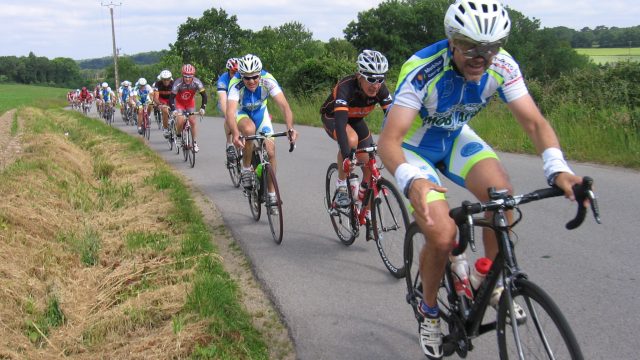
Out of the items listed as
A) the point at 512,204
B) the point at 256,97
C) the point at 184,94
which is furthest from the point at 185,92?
the point at 512,204

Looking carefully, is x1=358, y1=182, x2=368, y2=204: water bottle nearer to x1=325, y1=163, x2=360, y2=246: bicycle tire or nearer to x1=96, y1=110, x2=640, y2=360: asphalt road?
x1=325, y1=163, x2=360, y2=246: bicycle tire

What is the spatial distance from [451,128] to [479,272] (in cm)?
107

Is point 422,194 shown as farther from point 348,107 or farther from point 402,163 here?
point 348,107

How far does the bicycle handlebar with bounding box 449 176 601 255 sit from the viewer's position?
2.56m

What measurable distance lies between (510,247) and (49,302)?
3313 mm

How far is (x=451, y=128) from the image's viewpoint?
12.2ft

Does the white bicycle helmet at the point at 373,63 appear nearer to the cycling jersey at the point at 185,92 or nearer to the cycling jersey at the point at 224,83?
the cycling jersey at the point at 224,83

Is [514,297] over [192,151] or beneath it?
over

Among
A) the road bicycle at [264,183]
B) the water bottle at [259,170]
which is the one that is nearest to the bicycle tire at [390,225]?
the road bicycle at [264,183]

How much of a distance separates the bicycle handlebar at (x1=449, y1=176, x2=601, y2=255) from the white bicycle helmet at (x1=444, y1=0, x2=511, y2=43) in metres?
0.79

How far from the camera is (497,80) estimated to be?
132 inches

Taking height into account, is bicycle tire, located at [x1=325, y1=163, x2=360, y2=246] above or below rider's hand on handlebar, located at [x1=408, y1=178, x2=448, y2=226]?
below

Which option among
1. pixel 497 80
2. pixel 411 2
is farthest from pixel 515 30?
pixel 497 80

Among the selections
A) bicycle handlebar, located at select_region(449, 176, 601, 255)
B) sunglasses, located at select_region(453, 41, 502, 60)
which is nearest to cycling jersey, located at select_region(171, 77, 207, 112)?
sunglasses, located at select_region(453, 41, 502, 60)
